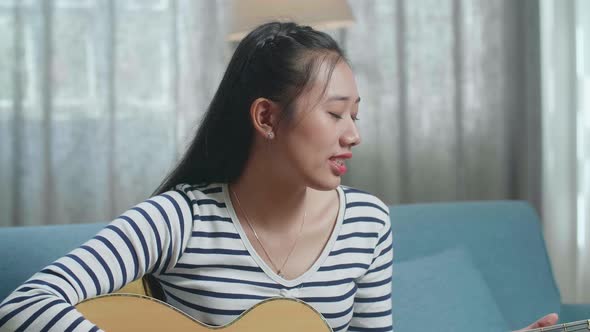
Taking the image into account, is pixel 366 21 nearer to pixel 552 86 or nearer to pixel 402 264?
pixel 552 86

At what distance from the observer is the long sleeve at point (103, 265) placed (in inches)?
39.1

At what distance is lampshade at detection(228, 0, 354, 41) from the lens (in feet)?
6.98

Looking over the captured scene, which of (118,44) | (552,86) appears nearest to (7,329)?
(118,44)

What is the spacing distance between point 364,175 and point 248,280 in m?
Result: 1.70

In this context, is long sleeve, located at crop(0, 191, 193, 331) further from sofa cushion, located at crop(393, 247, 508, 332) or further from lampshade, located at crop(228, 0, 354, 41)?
lampshade, located at crop(228, 0, 354, 41)

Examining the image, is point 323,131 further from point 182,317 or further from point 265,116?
point 182,317

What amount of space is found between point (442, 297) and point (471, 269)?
140mm

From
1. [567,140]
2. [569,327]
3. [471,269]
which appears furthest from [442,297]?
[567,140]

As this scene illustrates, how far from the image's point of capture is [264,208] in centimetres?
128

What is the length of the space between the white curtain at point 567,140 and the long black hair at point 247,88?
162cm

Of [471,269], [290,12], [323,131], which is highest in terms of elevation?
[290,12]

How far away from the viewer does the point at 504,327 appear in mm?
1858

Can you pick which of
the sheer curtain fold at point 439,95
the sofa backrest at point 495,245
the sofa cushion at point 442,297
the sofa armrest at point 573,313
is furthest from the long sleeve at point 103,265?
the sheer curtain fold at point 439,95

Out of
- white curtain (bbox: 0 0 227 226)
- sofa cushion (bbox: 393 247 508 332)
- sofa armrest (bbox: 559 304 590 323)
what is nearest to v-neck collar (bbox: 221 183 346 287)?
sofa cushion (bbox: 393 247 508 332)
